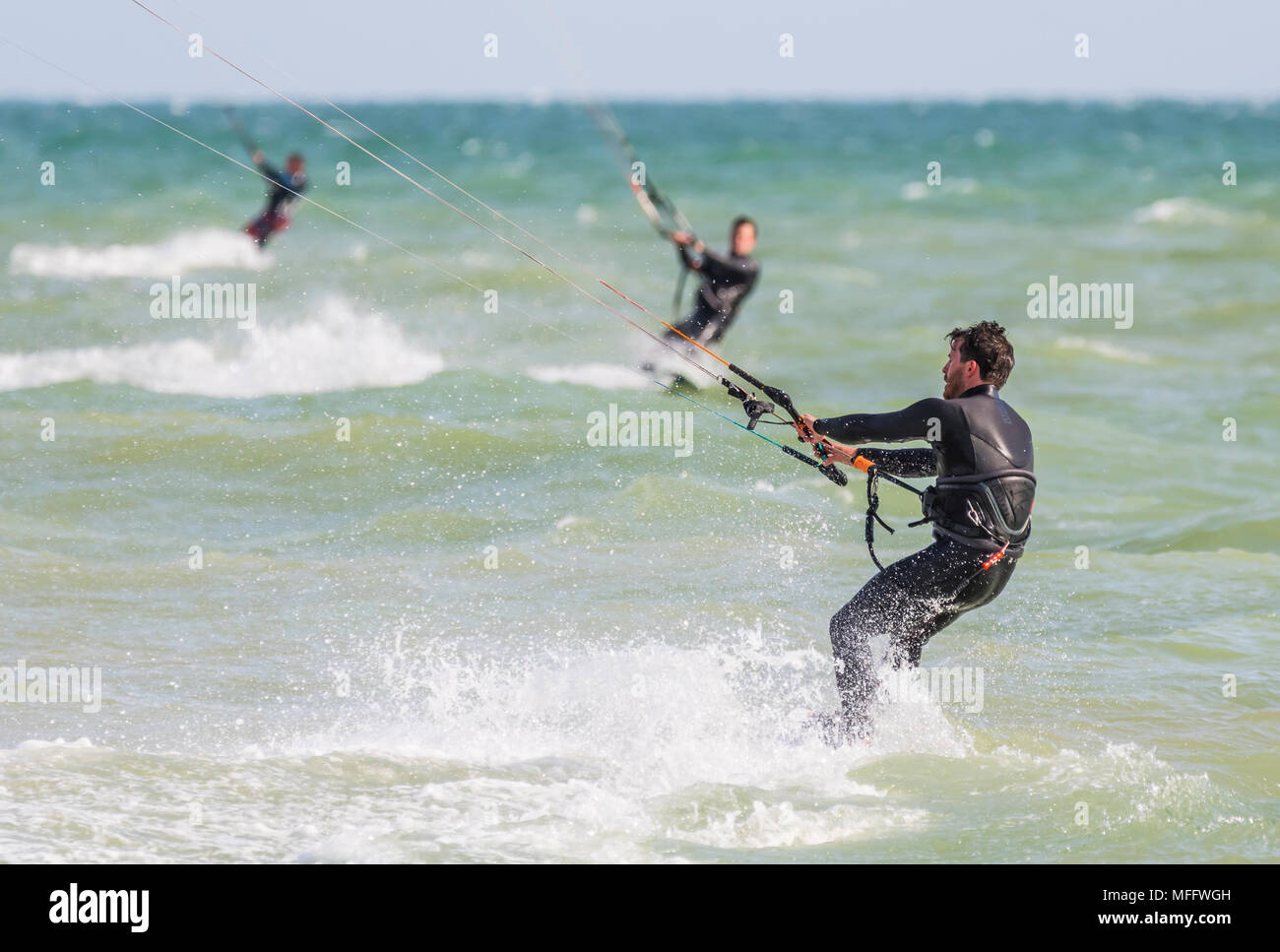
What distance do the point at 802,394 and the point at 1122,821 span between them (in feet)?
33.3

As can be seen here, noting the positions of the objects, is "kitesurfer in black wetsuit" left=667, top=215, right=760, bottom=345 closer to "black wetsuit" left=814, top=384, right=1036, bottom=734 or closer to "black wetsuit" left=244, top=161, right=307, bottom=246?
"black wetsuit" left=244, top=161, right=307, bottom=246

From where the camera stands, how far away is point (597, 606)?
26.6ft

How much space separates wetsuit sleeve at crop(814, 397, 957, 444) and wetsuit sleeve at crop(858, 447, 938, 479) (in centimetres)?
17

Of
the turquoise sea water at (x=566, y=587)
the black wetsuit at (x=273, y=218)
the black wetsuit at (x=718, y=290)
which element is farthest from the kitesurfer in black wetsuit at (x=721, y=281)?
the black wetsuit at (x=273, y=218)

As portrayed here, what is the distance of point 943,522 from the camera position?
591cm

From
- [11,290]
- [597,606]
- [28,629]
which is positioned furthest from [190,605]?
[11,290]

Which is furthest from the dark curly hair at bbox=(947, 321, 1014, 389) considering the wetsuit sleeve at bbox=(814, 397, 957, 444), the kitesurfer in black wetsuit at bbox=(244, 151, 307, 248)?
the kitesurfer in black wetsuit at bbox=(244, 151, 307, 248)

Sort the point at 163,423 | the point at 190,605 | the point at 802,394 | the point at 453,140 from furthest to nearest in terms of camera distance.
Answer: the point at 453,140, the point at 802,394, the point at 163,423, the point at 190,605

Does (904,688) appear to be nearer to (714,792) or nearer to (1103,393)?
(714,792)

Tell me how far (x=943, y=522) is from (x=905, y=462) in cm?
28

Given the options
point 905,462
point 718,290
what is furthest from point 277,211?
point 905,462

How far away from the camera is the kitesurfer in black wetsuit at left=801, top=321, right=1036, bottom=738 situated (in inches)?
225

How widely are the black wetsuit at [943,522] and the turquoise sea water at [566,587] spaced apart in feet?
1.42

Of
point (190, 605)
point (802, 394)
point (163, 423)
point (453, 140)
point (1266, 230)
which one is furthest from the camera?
point (453, 140)
